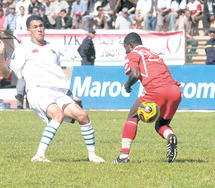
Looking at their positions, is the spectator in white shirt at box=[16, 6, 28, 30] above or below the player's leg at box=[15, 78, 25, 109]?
above

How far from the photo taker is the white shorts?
8023 millimetres

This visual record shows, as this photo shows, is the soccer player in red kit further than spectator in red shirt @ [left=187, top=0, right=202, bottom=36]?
No

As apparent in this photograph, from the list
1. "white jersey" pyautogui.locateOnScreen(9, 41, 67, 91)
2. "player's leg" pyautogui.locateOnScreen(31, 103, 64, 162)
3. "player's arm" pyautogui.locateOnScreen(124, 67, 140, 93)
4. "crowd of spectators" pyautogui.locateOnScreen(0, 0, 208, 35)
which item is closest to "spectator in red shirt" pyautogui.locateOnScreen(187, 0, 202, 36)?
"crowd of spectators" pyautogui.locateOnScreen(0, 0, 208, 35)

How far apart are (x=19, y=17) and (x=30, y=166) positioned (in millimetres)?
18001

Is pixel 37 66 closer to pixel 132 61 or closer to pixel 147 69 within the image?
pixel 132 61

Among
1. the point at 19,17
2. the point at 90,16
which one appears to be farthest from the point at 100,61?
the point at 19,17

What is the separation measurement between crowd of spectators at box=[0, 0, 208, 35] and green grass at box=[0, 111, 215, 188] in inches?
392

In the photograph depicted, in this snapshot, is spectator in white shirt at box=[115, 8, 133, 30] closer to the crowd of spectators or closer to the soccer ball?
the crowd of spectators

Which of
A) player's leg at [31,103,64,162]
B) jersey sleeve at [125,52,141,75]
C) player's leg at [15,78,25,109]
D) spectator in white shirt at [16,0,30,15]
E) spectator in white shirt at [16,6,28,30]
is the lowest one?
player's leg at [15,78,25,109]

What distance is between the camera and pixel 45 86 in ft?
26.9

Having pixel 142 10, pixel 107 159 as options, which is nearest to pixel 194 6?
pixel 142 10

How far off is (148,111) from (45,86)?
5.12 ft

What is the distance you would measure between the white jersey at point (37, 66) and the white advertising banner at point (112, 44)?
15055 mm

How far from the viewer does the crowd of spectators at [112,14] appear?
24.7 metres
